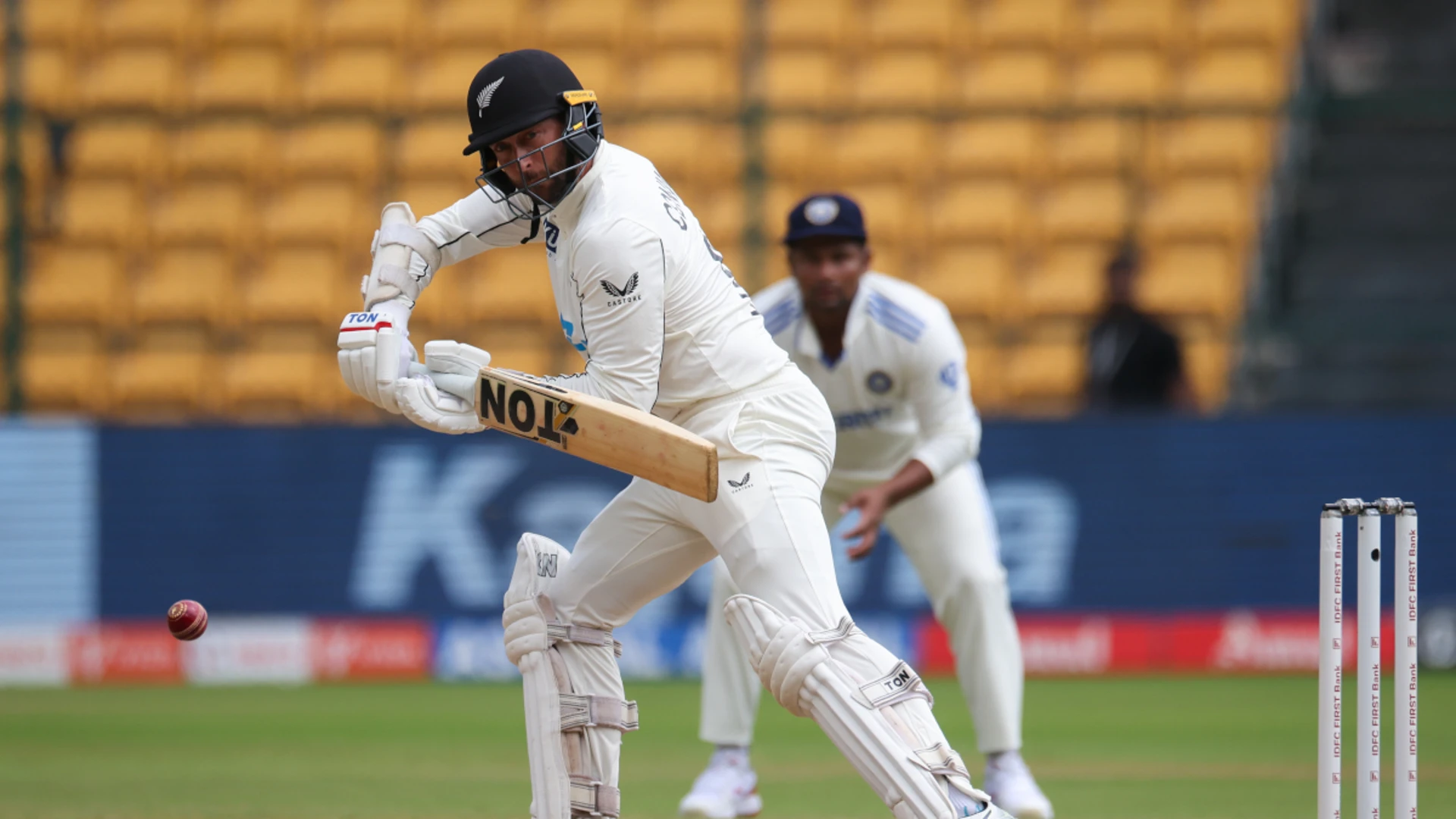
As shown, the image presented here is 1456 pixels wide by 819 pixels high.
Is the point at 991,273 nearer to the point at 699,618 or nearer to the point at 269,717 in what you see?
the point at 699,618

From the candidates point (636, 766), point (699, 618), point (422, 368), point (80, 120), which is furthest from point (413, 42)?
point (422, 368)

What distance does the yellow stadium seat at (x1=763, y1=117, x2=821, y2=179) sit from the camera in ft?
31.0

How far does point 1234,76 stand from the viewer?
32.6 feet

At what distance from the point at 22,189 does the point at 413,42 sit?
2750 mm

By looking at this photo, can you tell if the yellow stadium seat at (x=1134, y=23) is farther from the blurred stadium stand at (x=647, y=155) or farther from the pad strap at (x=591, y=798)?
the pad strap at (x=591, y=798)

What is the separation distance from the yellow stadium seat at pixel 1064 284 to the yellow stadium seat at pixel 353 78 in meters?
3.60

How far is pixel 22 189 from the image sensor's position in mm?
8578

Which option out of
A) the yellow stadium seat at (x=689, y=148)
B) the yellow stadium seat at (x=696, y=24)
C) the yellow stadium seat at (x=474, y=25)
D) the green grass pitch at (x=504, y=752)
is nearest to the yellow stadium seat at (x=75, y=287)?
the green grass pitch at (x=504, y=752)

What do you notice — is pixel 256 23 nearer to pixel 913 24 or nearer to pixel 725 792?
pixel 913 24

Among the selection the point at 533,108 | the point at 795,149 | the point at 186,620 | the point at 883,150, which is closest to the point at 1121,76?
the point at 883,150

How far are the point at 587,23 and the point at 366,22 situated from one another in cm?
138

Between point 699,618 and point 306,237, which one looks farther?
point 306,237

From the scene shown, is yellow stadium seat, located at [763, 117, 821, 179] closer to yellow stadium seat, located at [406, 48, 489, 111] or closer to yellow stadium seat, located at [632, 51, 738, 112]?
yellow stadium seat, located at [632, 51, 738, 112]

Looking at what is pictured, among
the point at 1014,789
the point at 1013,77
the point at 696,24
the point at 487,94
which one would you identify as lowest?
the point at 1014,789
